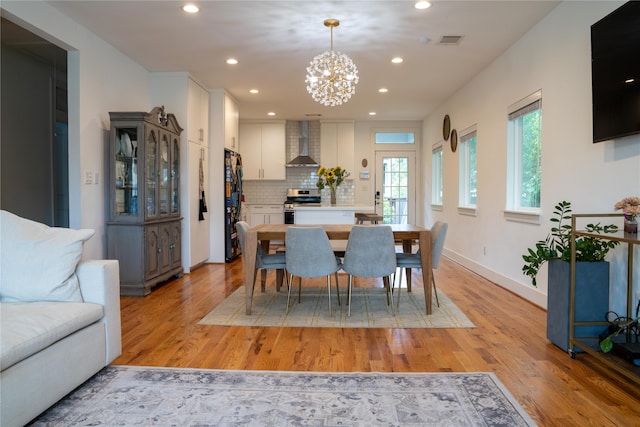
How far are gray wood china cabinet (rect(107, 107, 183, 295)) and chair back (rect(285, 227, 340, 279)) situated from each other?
1814 millimetres

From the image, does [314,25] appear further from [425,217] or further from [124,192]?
[425,217]

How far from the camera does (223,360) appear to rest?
2533 mm

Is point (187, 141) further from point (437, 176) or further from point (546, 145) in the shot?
point (437, 176)

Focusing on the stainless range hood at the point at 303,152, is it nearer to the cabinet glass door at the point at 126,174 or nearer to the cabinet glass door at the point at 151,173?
the cabinet glass door at the point at 151,173

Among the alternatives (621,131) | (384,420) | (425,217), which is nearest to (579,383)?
(384,420)

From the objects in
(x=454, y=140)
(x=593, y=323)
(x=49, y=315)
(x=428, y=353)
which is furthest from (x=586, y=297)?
(x=454, y=140)

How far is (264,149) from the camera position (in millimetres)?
8586

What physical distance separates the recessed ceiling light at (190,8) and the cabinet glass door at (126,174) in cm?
141

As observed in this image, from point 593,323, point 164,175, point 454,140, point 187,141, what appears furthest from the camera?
point 454,140

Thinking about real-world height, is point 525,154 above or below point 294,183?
above

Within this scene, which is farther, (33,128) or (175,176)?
(175,176)

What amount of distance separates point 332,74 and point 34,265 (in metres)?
2.72

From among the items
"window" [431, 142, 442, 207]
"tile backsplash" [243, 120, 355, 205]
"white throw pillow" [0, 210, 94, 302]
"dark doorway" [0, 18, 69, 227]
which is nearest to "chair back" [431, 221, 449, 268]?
"white throw pillow" [0, 210, 94, 302]

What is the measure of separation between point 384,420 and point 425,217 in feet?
23.4
